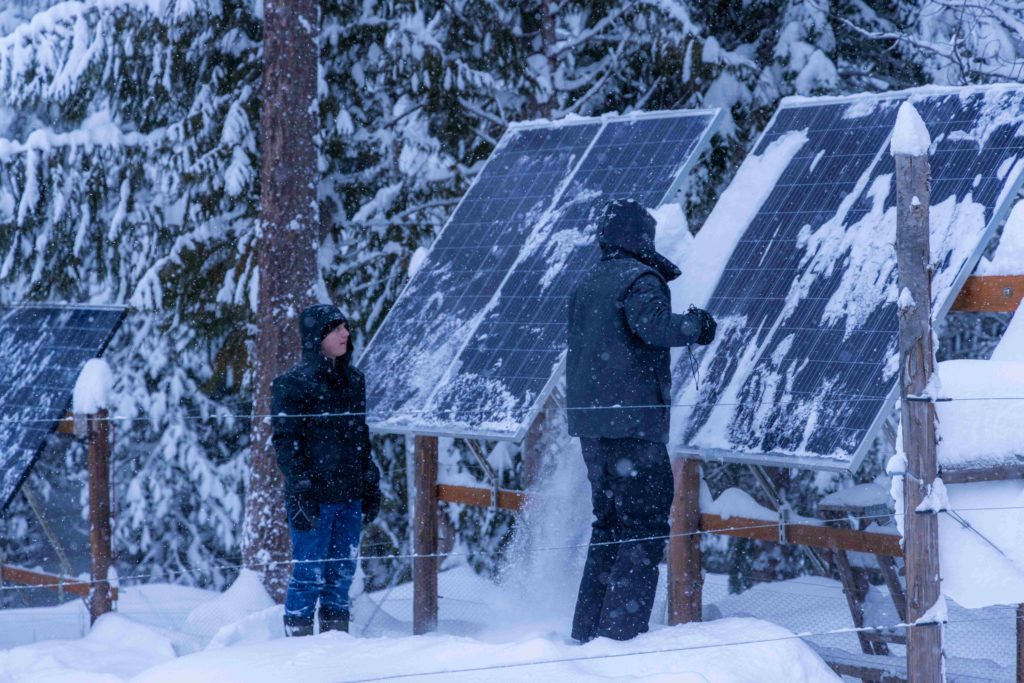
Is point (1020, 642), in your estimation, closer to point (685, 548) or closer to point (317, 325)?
point (685, 548)

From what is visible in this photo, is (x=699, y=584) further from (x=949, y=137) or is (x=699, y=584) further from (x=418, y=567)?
(x=949, y=137)

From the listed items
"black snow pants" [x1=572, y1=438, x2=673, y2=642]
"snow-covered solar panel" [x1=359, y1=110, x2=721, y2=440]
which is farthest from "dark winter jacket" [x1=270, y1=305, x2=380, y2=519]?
"black snow pants" [x1=572, y1=438, x2=673, y2=642]

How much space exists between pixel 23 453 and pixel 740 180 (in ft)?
13.5

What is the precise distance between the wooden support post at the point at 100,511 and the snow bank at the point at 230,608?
0.58 meters

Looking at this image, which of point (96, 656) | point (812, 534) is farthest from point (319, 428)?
point (812, 534)

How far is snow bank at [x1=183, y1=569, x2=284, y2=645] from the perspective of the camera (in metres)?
7.58

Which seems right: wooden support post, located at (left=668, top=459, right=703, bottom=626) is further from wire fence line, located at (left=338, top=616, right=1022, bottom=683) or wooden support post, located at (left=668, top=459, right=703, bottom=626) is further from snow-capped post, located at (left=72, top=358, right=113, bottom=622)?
snow-capped post, located at (left=72, top=358, right=113, bottom=622)

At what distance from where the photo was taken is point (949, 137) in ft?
18.5

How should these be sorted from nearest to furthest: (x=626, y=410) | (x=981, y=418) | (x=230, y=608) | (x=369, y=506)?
(x=981, y=418), (x=626, y=410), (x=369, y=506), (x=230, y=608)

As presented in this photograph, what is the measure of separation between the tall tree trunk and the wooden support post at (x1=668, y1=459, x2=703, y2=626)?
3.86 meters

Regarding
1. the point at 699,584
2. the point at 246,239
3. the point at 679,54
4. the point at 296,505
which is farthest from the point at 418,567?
the point at 679,54

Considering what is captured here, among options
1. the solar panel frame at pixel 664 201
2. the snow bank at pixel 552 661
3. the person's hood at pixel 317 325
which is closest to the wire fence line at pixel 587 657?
the snow bank at pixel 552 661

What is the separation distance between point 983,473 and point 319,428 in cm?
298

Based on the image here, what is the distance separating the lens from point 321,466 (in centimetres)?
615
